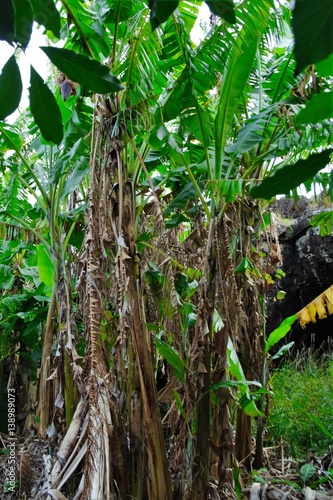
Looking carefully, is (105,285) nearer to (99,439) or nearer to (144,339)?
(144,339)

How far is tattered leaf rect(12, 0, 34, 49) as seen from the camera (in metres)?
0.49

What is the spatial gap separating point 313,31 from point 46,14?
36 cm

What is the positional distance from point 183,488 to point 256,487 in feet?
2.02

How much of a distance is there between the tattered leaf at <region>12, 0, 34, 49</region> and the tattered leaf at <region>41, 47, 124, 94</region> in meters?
0.02

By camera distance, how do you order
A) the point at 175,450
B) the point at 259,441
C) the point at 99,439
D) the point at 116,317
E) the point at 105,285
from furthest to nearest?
the point at 259,441 < the point at 175,450 < the point at 116,317 < the point at 105,285 < the point at 99,439

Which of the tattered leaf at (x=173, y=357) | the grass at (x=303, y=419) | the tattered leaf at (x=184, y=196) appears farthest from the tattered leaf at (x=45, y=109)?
the grass at (x=303, y=419)

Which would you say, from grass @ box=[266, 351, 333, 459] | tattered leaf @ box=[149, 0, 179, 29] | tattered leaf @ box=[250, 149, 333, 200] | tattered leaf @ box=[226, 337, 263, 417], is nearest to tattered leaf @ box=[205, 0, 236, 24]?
tattered leaf @ box=[149, 0, 179, 29]

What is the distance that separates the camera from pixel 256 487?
2.40m

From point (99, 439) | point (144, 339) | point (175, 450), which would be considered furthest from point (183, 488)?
point (144, 339)

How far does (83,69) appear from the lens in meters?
0.60

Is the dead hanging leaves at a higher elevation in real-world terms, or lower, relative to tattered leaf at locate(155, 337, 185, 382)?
higher

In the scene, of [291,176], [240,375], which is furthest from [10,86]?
[240,375]

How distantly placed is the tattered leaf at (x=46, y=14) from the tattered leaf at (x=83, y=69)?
0.04 m

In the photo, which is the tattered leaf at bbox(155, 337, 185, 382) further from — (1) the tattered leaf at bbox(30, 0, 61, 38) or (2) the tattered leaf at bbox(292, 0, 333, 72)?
(2) the tattered leaf at bbox(292, 0, 333, 72)
